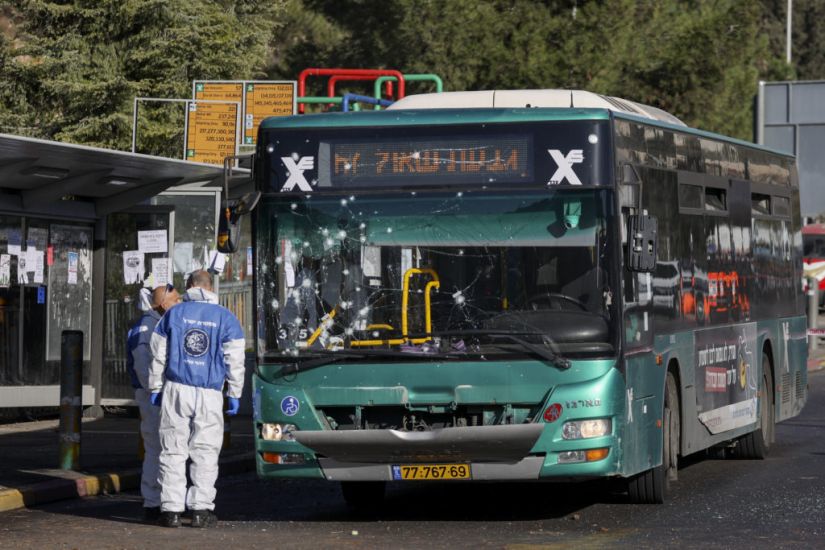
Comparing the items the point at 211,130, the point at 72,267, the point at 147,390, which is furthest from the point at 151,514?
the point at 211,130

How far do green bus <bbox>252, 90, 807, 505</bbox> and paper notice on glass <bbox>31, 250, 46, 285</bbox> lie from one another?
7970 mm

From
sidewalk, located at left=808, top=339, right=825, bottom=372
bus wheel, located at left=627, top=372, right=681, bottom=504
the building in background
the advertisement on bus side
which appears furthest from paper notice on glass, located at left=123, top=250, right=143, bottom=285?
the building in background

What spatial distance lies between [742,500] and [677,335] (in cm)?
127

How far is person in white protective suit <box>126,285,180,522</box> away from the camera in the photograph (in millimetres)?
11539

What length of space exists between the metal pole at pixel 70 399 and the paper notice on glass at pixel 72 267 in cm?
540

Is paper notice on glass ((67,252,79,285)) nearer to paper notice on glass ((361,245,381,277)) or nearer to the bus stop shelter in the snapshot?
the bus stop shelter

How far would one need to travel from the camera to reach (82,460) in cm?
1485

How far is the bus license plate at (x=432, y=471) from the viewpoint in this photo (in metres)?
10.8

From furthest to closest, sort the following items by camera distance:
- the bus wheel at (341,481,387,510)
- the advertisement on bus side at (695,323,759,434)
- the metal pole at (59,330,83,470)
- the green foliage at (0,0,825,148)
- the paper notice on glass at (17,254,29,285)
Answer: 1. the green foliage at (0,0,825,148)
2. the paper notice on glass at (17,254,29,285)
3. the metal pole at (59,330,83,470)
4. the advertisement on bus side at (695,323,759,434)
5. the bus wheel at (341,481,387,510)

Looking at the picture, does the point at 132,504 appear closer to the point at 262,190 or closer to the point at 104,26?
the point at 262,190

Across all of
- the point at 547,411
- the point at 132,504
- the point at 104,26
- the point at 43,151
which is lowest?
the point at 132,504

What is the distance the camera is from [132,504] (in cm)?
1277

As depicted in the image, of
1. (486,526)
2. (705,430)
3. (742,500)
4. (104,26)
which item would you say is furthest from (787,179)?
(104,26)

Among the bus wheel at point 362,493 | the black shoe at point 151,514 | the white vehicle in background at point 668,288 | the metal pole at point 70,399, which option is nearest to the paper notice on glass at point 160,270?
the metal pole at point 70,399
